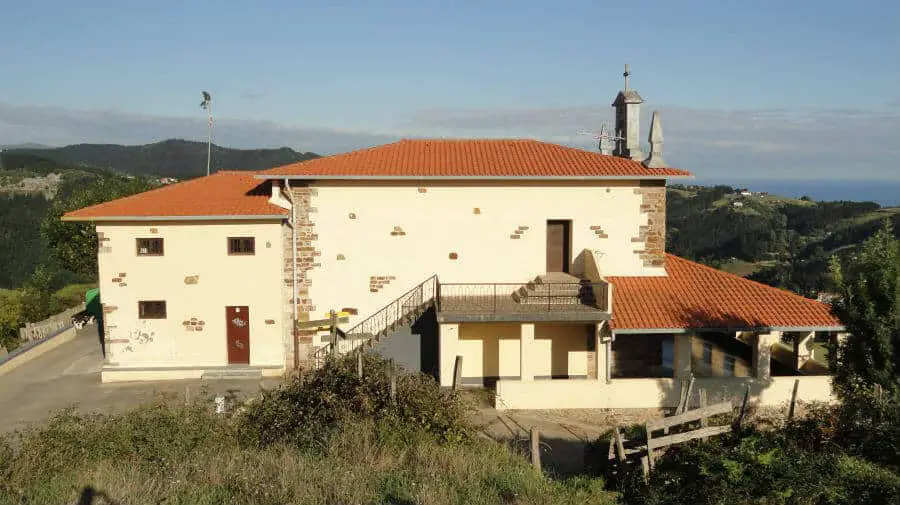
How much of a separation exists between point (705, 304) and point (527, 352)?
4.43m

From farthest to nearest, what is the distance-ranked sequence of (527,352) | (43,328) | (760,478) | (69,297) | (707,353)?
(69,297) → (43,328) → (707,353) → (527,352) → (760,478)

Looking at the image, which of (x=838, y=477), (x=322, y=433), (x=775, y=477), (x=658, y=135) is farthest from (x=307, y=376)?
(x=658, y=135)

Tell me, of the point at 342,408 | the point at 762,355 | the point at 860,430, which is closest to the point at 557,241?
the point at 762,355

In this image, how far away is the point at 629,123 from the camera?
18.7m

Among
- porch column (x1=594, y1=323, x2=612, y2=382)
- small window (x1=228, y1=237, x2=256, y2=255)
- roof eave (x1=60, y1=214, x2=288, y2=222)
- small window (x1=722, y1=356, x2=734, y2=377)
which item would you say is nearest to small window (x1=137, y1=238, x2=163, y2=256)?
roof eave (x1=60, y1=214, x2=288, y2=222)

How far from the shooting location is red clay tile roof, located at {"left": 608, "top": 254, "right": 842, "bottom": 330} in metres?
15.2

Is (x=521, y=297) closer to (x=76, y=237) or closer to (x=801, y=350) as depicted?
(x=801, y=350)

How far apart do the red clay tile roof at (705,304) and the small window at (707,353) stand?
3.94 m

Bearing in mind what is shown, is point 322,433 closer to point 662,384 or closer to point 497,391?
point 497,391

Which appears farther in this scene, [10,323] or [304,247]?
[10,323]

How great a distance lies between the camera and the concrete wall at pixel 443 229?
54.4ft

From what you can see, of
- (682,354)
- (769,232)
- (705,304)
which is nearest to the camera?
(682,354)

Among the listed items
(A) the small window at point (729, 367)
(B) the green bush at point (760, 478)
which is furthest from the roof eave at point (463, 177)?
(B) the green bush at point (760, 478)

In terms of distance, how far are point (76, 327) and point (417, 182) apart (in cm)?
1307
